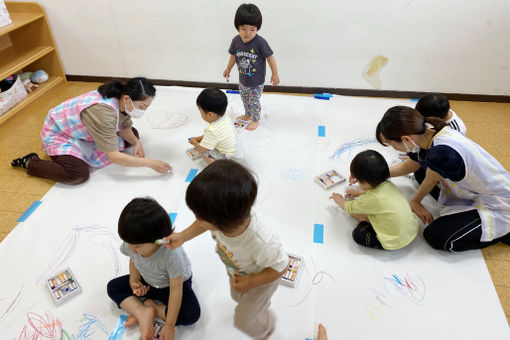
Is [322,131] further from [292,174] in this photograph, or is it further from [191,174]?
[191,174]

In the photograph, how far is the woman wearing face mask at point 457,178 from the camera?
1531 mm

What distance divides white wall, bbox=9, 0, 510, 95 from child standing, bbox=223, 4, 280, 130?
1.94 feet

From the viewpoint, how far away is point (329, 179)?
7.00ft

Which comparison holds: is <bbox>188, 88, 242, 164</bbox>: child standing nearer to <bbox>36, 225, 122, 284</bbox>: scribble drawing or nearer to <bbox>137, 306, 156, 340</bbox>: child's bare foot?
<bbox>36, 225, 122, 284</bbox>: scribble drawing

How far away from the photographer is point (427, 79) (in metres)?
2.98

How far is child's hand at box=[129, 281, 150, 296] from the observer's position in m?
1.45

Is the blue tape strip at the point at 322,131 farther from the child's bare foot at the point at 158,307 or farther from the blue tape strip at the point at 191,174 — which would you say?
the child's bare foot at the point at 158,307

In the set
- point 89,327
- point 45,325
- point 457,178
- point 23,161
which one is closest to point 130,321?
point 89,327

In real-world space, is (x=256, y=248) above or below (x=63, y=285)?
above

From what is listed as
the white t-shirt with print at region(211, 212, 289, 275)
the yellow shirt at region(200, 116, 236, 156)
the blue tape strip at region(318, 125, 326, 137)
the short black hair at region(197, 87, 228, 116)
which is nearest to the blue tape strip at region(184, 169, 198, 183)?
the yellow shirt at region(200, 116, 236, 156)

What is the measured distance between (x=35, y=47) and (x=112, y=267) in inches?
105

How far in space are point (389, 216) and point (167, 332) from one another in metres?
1.11

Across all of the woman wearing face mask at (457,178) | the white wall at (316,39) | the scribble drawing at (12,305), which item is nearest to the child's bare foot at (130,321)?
the scribble drawing at (12,305)

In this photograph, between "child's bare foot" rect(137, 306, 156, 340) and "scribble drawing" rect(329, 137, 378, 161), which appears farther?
"scribble drawing" rect(329, 137, 378, 161)
